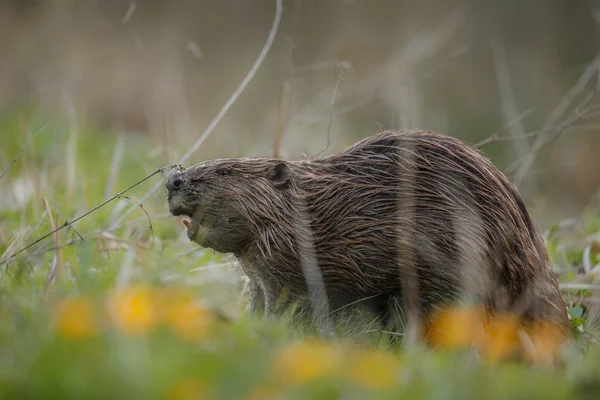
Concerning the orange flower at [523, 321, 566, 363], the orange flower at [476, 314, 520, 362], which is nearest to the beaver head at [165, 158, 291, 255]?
the orange flower at [476, 314, 520, 362]

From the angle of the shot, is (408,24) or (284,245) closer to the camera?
(284,245)

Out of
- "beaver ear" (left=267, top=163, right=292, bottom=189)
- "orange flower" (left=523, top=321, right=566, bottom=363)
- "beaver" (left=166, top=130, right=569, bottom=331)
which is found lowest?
"orange flower" (left=523, top=321, right=566, bottom=363)

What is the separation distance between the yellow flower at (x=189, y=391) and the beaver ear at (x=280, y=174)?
175cm

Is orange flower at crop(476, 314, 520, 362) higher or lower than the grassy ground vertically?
lower

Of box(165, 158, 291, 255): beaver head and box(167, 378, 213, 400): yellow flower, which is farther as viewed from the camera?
box(165, 158, 291, 255): beaver head

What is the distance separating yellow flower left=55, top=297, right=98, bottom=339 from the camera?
1921mm

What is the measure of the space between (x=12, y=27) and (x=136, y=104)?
5.60 ft

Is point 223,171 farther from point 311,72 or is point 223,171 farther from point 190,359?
point 311,72

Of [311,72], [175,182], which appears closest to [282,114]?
[175,182]

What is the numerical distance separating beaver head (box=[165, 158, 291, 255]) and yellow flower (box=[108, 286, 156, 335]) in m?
1.26

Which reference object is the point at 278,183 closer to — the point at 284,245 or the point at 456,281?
the point at 284,245

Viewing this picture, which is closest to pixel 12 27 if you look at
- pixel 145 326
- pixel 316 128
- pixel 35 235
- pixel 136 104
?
pixel 136 104

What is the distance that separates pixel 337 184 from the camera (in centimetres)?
350

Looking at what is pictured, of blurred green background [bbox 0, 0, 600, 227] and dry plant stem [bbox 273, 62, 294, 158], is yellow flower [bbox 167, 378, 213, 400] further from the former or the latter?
dry plant stem [bbox 273, 62, 294, 158]
